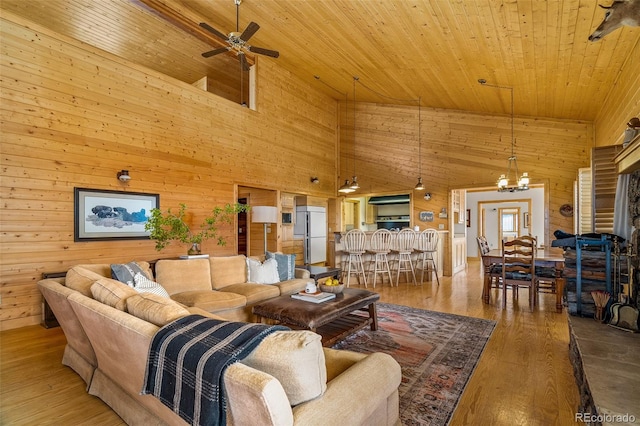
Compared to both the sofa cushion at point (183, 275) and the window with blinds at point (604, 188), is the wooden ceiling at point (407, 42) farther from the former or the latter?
the sofa cushion at point (183, 275)

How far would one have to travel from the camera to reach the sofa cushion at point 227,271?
4.01 meters

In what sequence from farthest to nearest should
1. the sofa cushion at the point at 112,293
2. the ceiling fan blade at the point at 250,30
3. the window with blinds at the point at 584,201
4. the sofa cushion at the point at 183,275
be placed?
the window with blinds at the point at 584,201, the ceiling fan blade at the point at 250,30, the sofa cushion at the point at 183,275, the sofa cushion at the point at 112,293

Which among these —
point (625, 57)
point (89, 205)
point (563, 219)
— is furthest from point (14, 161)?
point (563, 219)

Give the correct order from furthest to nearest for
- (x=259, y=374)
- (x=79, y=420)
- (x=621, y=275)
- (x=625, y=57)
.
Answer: (x=625, y=57) < (x=621, y=275) < (x=79, y=420) < (x=259, y=374)

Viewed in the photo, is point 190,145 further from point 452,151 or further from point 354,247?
point 452,151

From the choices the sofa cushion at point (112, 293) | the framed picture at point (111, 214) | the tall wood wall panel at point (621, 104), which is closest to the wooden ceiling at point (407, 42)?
the tall wood wall panel at point (621, 104)

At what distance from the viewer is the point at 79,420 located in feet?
6.66

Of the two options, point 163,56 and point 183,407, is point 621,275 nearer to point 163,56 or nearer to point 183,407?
A: point 183,407

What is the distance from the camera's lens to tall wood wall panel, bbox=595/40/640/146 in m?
3.22

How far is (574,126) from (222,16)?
6670 millimetres

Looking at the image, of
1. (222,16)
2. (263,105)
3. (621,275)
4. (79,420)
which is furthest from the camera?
(263,105)

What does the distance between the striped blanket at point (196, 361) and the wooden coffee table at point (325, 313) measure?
4.74 ft

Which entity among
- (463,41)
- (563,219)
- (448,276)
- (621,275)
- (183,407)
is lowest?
(448,276)

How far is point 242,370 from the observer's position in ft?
3.36
